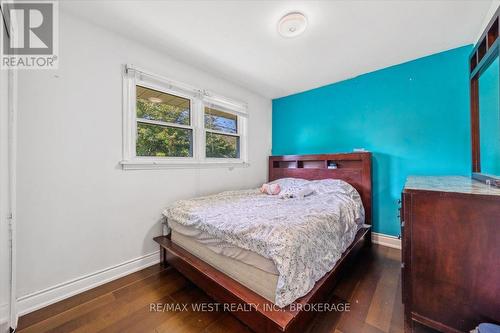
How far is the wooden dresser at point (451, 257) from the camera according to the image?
1012 mm

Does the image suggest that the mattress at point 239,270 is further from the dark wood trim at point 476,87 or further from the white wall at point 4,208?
the dark wood trim at point 476,87

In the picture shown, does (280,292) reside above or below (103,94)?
below

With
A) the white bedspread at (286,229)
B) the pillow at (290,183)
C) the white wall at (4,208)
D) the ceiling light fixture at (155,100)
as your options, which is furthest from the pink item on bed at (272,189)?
the white wall at (4,208)

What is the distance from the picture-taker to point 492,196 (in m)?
0.99

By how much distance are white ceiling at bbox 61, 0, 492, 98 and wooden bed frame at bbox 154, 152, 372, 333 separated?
1.31m

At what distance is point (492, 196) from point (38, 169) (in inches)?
117

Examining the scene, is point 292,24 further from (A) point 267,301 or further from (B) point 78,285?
(B) point 78,285

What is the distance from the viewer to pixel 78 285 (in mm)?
1698

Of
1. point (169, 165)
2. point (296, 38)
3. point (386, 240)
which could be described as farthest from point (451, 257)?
point (169, 165)

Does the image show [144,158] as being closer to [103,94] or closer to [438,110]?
[103,94]

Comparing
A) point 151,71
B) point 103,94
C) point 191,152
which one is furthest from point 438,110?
point 103,94

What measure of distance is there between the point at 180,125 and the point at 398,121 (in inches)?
113

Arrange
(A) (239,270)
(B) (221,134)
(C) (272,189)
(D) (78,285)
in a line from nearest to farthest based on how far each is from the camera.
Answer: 1. (A) (239,270)
2. (D) (78,285)
3. (C) (272,189)
4. (B) (221,134)

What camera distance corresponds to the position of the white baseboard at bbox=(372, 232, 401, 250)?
2542 millimetres
